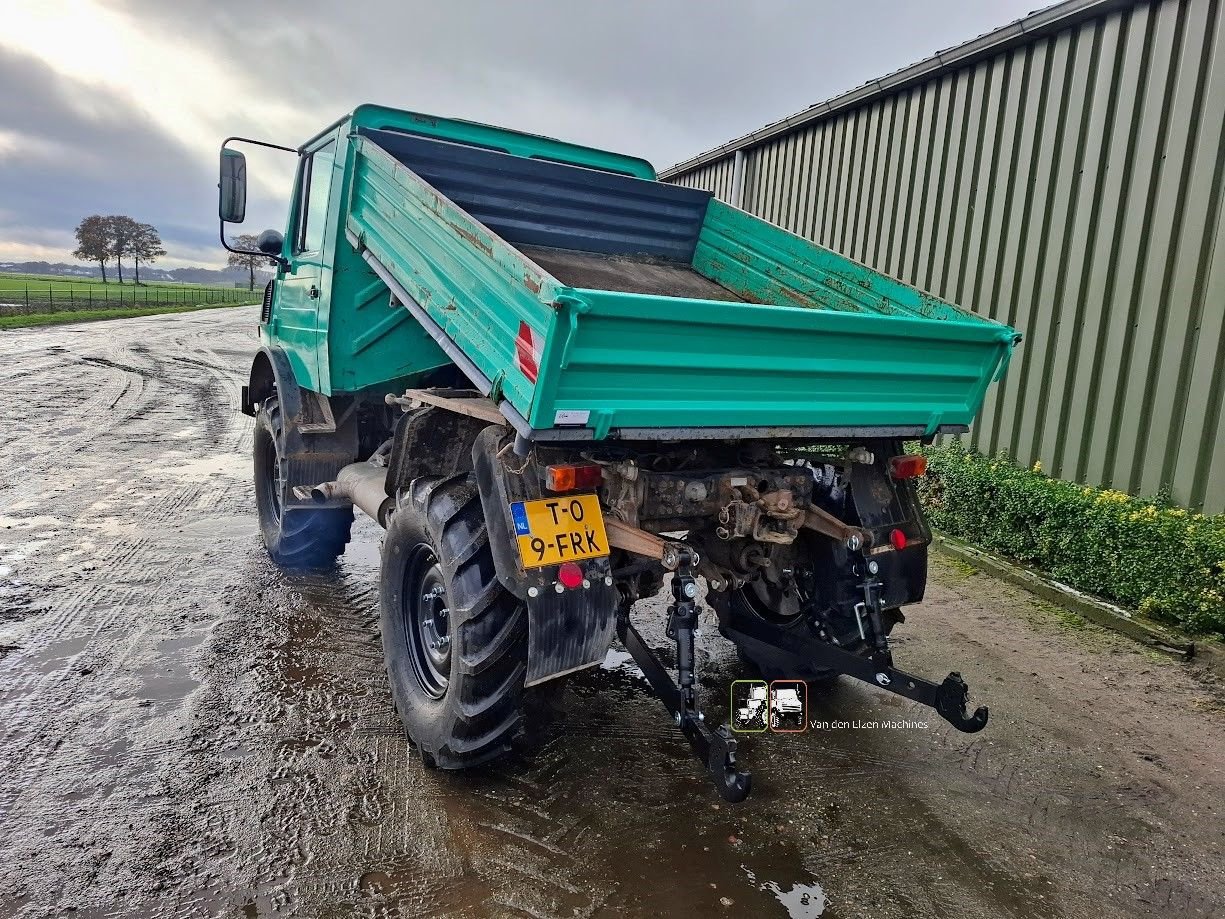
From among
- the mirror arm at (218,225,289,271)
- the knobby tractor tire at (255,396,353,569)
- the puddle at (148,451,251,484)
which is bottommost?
the puddle at (148,451,251,484)

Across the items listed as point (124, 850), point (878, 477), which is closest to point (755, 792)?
point (878, 477)

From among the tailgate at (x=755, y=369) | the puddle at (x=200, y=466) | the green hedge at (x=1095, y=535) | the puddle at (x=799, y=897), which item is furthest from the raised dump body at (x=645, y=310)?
the puddle at (x=200, y=466)

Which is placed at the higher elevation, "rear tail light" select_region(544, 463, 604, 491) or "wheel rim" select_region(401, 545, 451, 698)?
"rear tail light" select_region(544, 463, 604, 491)

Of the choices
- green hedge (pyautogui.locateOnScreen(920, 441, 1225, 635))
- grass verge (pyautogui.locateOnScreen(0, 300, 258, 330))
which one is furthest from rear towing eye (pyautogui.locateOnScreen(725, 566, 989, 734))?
grass verge (pyautogui.locateOnScreen(0, 300, 258, 330))

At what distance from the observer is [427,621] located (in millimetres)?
3459

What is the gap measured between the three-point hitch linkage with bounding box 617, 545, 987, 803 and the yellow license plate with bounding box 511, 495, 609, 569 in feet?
1.04

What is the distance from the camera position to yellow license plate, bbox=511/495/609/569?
2770 millimetres

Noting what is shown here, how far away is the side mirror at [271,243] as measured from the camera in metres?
5.03

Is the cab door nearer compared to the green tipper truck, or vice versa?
the green tipper truck

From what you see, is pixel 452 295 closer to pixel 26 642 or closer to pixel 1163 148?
pixel 26 642

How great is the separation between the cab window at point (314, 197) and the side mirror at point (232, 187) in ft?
1.09

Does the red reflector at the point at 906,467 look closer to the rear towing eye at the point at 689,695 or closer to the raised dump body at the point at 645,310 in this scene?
the raised dump body at the point at 645,310

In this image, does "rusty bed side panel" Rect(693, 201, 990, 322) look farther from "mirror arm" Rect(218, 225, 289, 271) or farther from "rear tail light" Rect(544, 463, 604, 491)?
"mirror arm" Rect(218, 225, 289, 271)

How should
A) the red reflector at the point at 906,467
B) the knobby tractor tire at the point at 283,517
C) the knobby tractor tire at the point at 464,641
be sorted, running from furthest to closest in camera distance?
1. the knobby tractor tire at the point at 283,517
2. the red reflector at the point at 906,467
3. the knobby tractor tire at the point at 464,641
